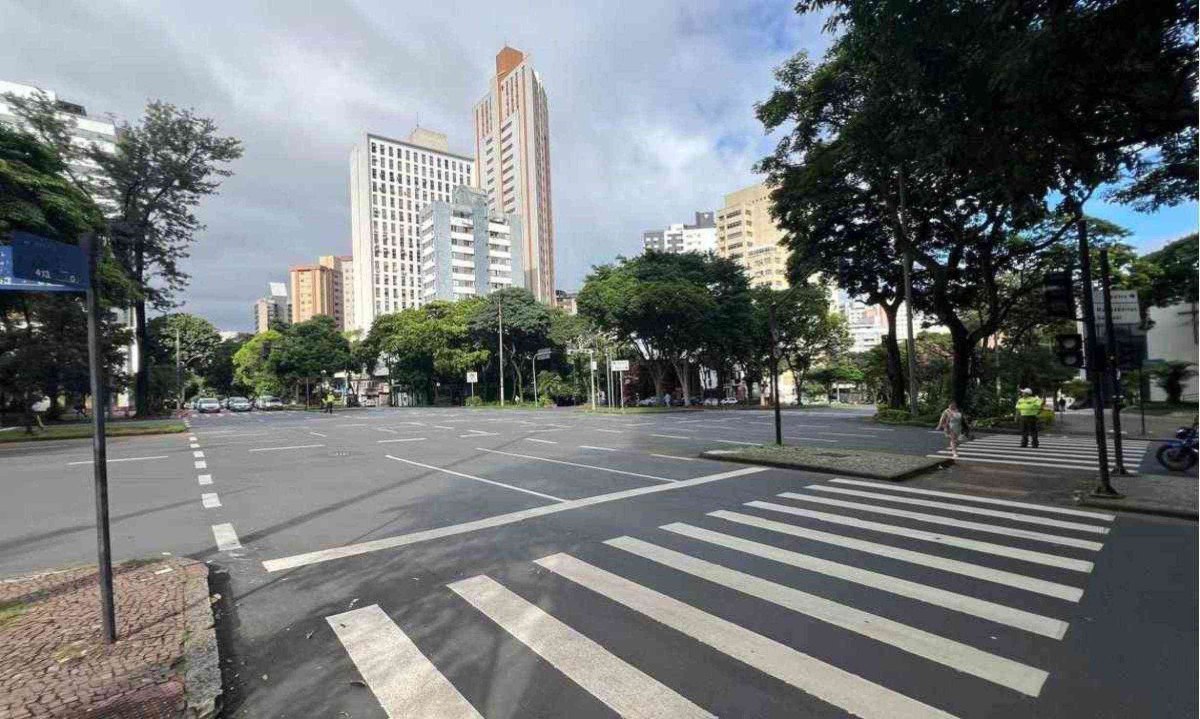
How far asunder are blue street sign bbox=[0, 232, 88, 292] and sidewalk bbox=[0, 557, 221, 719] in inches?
92.5

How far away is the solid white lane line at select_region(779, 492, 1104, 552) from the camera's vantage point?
20.6 ft

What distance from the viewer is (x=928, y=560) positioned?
5598 mm

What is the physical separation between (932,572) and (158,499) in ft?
35.6

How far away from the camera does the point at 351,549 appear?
625cm

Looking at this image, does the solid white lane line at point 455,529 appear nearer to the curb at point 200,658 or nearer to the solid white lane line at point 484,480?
the solid white lane line at point 484,480

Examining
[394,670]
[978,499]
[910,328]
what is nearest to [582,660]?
[394,670]

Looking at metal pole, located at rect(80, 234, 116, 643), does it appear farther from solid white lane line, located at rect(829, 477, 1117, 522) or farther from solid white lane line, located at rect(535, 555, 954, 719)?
solid white lane line, located at rect(829, 477, 1117, 522)

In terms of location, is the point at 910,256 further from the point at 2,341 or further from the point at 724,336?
the point at 2,341

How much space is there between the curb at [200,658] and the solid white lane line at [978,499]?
894 cm

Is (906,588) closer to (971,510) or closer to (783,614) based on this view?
(783,614)

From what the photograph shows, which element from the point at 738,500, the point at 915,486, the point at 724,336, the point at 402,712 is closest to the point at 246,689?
the point at 402,712

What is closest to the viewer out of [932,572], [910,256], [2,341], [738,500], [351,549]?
[932,572]

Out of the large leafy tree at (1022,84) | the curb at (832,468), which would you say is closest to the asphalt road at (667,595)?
the curb at (832,468)

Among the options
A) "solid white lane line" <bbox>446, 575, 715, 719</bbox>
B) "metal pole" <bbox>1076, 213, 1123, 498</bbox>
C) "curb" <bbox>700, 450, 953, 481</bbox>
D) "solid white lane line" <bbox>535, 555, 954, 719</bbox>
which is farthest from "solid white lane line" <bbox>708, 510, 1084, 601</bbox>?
"metal pole" <bbox>1076, 213, 1123, 498</bbox>
